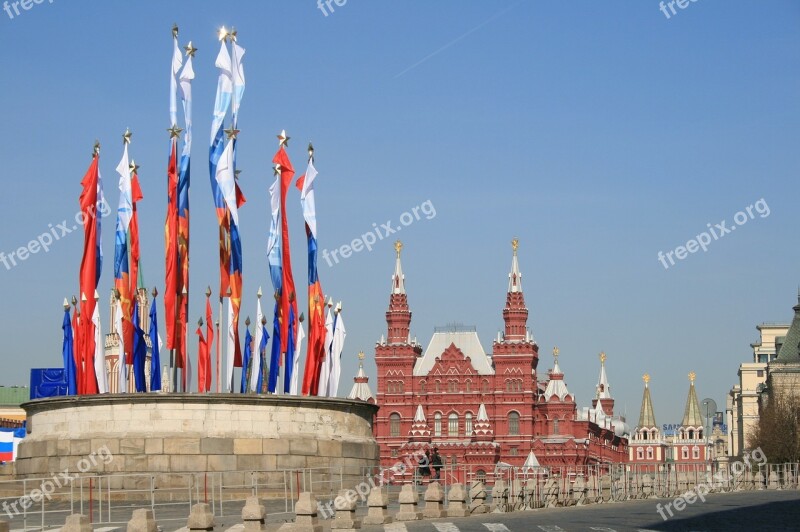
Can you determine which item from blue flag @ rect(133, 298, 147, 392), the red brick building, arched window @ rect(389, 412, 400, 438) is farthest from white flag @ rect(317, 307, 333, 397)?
arched window @ rect(389, 412, 400, 438)

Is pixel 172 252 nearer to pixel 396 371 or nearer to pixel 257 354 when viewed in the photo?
pixel 257 354

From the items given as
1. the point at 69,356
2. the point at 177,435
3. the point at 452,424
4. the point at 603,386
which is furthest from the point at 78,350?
the point at 603,386

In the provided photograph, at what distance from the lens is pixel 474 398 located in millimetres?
130625

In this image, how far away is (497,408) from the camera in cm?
12925

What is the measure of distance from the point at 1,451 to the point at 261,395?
48399 mm

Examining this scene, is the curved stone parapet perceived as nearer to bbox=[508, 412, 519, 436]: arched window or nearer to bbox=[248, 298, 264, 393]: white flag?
bbox=[248, 298, 264, 393]: white flag

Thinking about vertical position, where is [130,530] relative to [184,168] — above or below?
below

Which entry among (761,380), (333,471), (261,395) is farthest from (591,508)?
(761,380)

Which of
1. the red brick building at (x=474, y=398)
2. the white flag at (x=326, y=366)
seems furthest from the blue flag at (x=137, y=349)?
the red brick building at (x=474, y=398)

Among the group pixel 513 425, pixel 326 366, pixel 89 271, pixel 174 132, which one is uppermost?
pixel 174 132

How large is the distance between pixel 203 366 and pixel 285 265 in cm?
428

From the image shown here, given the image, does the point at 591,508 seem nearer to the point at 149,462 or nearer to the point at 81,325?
the point at 149,462

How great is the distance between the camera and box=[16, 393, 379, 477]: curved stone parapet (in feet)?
116

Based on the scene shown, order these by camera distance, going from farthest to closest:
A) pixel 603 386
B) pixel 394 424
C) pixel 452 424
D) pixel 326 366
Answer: pixel 603 386 < pixel 394 424 < pixel 452 424 < pixel 326 366
